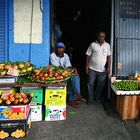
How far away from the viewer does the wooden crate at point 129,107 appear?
6.24 meters

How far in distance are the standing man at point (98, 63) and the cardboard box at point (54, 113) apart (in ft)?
4.66

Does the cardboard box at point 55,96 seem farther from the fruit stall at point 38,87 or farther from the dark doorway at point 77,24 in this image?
the dark doorway at point 77,24

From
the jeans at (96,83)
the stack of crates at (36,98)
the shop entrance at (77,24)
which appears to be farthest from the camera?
the shop entrance at (77,24)

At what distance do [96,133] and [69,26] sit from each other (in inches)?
309

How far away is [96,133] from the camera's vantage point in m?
5.59

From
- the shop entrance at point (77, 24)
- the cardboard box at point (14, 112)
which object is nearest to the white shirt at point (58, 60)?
the cardboard box at point (14, 112)

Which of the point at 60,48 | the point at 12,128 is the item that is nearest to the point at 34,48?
the point at 60,48

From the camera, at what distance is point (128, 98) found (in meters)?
6.23

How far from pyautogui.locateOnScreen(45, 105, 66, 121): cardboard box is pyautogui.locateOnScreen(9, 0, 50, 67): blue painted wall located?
134 cm

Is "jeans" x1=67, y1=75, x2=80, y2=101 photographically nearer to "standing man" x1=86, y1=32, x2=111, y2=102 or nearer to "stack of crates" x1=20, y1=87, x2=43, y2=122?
"standing man" x1=86, y1=32, x2=111, y2=102

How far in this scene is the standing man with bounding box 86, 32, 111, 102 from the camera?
22.9 ft

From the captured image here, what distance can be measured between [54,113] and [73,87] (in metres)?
1.21

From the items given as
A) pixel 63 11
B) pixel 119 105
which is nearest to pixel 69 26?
pixel 63 11

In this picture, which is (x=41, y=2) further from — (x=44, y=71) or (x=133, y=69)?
(x=133, y=69)
